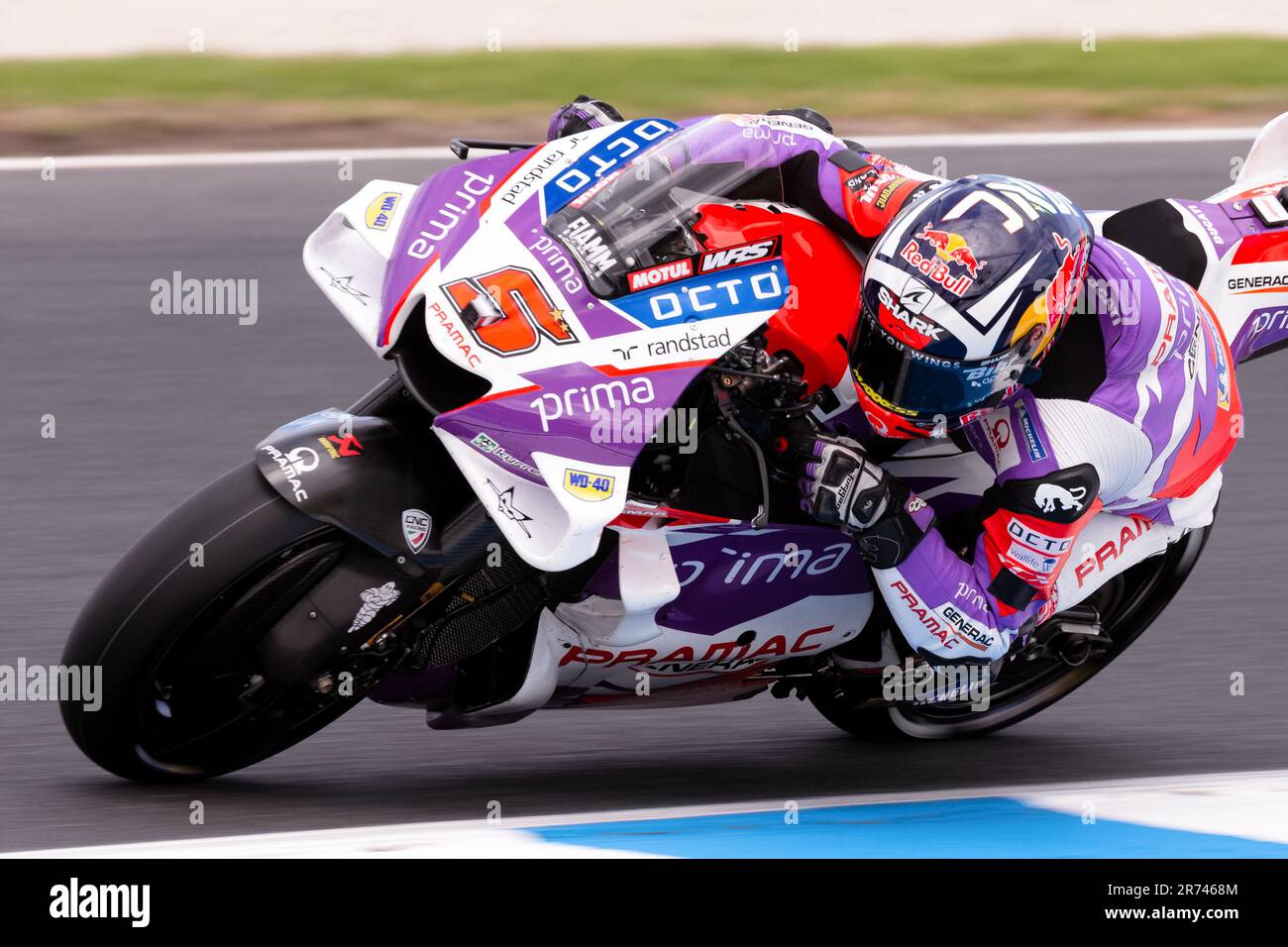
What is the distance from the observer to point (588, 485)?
326cm

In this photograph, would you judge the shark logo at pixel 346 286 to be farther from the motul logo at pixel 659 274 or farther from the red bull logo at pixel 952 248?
the red bull logo at pixel 952 248

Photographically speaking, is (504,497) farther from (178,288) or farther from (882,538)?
(178,288)

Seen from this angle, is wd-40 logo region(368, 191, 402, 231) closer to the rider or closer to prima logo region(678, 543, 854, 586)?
the rider

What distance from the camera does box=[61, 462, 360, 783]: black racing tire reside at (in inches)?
139

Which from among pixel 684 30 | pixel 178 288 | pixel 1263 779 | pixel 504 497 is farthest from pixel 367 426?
pixel 684 30

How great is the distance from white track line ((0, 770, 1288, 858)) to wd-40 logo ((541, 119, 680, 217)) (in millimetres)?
1204

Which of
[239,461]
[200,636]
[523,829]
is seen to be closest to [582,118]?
[200,636]

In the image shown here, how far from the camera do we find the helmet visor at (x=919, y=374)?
3447 millimetres

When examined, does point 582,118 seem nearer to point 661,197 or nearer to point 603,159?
point 603,159

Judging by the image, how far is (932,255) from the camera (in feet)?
11.3

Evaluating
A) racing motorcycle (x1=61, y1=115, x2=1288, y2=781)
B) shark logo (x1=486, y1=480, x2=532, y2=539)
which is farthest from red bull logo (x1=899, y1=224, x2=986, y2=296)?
shark logo (x1=486, y1=480, x2=532, y2=539)

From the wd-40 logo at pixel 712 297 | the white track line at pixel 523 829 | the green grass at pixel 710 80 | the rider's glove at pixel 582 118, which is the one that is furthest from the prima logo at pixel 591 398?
the green grass at pixel 710 80

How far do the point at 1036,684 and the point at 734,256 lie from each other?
170 cm
